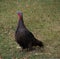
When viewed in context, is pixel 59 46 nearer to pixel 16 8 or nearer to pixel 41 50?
pixel 41 50

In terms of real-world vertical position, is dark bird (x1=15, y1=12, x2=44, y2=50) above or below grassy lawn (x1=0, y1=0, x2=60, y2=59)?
above

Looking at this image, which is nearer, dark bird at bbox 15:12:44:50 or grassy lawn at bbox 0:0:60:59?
dark bird at bbox 15:12:44:50

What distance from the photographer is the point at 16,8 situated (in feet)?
43.3

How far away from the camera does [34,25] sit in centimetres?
1110

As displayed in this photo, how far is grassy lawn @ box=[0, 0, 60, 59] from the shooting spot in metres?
A: 8.60

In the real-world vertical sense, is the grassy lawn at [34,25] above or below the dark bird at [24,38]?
below

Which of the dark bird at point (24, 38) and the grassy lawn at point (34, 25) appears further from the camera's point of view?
the grassy lawn at point (34, 25)

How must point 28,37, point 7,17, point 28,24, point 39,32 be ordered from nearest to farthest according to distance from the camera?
point 28,37, point 39,32, point 28,24, point 7,17

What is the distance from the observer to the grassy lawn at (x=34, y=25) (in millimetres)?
8602

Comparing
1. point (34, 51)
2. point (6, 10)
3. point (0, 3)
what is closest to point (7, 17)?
point (6, 10)

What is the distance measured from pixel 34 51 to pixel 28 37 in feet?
1.63

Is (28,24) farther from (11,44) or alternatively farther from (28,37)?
(28,37)

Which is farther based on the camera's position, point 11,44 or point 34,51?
point 11,44

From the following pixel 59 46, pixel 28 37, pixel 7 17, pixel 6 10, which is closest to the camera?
pixel 28 37
